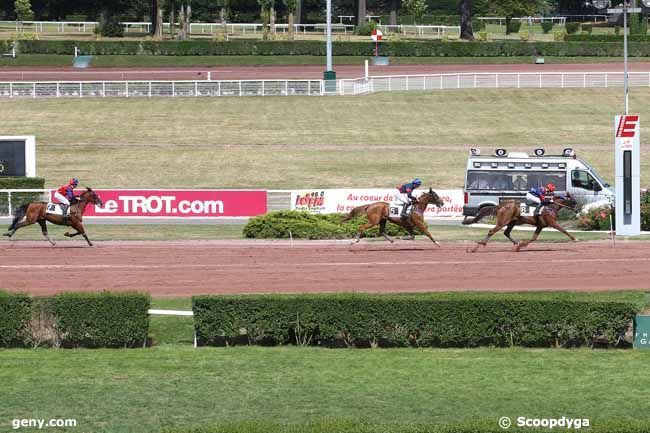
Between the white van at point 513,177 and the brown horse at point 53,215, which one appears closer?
the brown horse at point 53,215

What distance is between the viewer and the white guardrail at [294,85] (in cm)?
5866

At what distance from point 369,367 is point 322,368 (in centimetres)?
64

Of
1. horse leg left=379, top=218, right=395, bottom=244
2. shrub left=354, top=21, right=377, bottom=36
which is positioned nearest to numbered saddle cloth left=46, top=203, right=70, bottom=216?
horse leg left=379, top=218, right=395, bottom=244

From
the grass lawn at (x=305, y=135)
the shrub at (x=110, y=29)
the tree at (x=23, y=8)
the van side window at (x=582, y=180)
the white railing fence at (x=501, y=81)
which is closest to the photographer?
the van side window at (x=582, y=180)

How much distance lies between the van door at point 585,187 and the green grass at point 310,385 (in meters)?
16.3

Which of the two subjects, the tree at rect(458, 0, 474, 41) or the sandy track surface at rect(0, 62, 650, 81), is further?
the tree at rect(458, 0, 474, 41)

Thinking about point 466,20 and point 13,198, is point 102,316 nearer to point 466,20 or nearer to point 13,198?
point 13,198

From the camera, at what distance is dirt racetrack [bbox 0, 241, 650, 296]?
22242 mm

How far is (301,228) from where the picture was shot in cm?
Answer: 2948

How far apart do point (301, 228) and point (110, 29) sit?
5579 cm

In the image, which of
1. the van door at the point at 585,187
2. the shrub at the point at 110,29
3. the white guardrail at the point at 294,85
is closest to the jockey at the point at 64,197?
the van door at the point at 585,187

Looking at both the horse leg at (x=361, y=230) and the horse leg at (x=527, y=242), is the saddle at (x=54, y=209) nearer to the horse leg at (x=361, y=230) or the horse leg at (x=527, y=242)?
the horse leg at (x=361, y=230)

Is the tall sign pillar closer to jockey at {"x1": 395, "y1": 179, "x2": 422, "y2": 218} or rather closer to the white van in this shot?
the white van

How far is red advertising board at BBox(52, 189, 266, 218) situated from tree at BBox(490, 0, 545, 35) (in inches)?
2391
